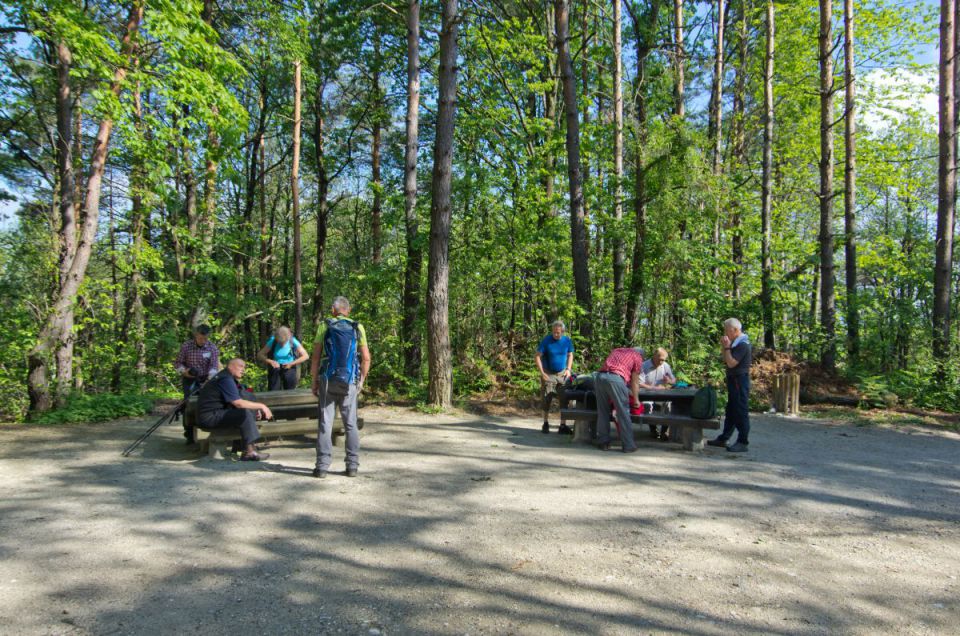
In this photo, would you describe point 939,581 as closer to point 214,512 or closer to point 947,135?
point 214,512

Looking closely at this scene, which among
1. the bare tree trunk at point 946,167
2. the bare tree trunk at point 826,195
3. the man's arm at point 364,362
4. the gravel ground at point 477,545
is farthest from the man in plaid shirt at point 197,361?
the bare tree trunk at point 946,167

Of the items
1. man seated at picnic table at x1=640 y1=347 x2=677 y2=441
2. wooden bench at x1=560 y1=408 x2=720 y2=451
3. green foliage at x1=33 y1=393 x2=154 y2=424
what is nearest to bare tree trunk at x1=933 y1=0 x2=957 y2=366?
man seated at picnic table at x1=640 y1=347 x2=677 y2=441

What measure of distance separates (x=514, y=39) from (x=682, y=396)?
11.3 metres

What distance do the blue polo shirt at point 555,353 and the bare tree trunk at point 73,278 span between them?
27.3 ft

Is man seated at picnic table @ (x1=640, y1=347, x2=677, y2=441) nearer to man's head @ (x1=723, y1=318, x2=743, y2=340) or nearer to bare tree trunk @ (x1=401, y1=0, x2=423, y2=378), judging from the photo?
man's head @ (x1=723, y1=318, x2=743, y2=340)

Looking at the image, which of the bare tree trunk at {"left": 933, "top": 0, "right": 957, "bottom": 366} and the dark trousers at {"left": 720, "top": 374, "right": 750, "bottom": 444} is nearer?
the dark trousers at {"left": 720, "top": 374, "right": 750, "bottom": 444}

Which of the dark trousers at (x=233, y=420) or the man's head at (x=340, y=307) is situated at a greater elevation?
the man's head at (x=340, y=307)

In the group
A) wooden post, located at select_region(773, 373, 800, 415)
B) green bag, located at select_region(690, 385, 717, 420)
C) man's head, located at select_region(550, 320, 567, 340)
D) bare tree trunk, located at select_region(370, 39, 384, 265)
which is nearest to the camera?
green bag, located at select_region(690, 385, 717, 420)

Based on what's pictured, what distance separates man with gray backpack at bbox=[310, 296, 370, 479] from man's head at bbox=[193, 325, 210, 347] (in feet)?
10.1

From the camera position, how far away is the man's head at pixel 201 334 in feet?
26.5

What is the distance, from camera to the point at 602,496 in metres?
5.37

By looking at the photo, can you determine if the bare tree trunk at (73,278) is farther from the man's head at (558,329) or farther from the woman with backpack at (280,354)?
the man's head at (558,329)

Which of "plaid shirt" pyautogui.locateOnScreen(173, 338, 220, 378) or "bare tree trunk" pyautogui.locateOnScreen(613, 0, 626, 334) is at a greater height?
"bare tree trunk" pyautogui.locateOnScreen(613, 0, 626, 334)

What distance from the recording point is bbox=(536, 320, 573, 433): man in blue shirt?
9156 millimetres
